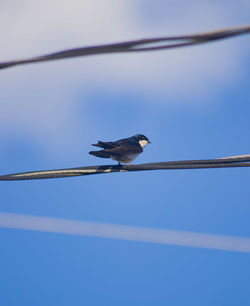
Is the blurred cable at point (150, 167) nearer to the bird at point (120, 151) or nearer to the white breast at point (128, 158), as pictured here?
the bird at point (120, 151)

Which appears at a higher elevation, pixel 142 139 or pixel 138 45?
pixel 142 139

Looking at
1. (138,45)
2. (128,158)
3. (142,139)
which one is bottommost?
(138,45)

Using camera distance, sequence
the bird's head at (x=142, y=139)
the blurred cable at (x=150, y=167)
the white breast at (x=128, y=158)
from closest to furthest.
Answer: the blurred cable at (x=150, y=167), the white breast at (x=128, y=158), the bird's head at (x=142, y=139)

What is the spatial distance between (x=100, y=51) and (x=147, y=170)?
2189mm

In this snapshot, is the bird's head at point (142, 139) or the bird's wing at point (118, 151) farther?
the bird's head at point (142, 139)

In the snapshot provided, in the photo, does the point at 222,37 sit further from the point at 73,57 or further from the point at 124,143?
the point at 124,143

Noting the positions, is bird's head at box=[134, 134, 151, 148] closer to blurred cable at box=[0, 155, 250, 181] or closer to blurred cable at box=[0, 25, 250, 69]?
blurred cable at box=[0, 155, 250, 181]

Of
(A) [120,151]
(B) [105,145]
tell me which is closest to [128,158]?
(A) [120,151]

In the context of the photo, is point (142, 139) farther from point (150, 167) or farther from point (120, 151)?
point (150, 167)

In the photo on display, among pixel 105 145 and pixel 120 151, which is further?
pixel 120 151

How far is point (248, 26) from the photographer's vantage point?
10.2ft

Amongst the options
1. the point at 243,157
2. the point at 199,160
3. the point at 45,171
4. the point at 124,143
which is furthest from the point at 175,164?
the point at 124,143

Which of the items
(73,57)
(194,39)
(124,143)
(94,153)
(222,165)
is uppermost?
(124,143)

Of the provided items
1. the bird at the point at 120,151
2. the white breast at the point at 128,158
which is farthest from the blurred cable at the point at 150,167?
the white breast at the point at 128,158
